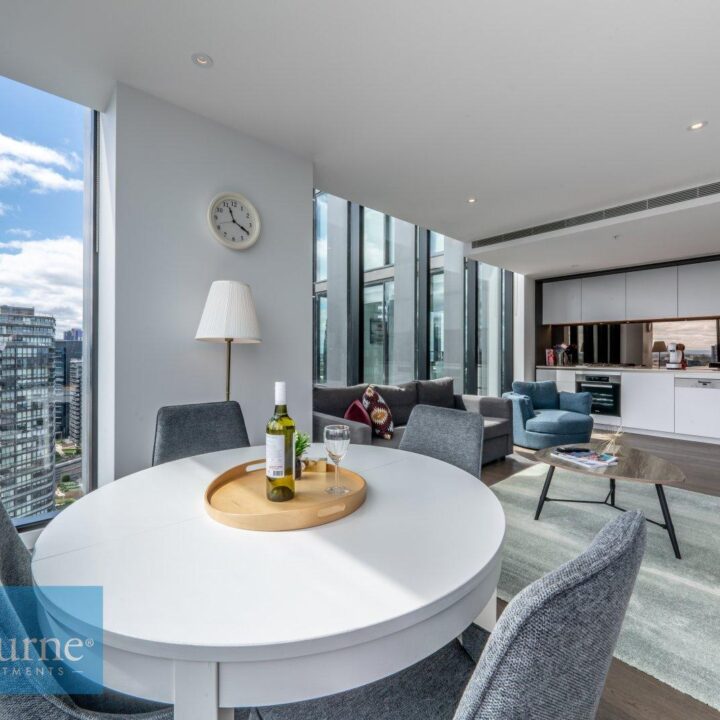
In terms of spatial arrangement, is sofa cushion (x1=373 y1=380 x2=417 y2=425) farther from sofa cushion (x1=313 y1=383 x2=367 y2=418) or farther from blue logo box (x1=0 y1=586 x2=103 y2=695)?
blue logo box (x1=0 y1=586 x2=103 y2=695)

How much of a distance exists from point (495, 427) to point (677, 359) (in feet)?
11.2

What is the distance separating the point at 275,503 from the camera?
109 cm

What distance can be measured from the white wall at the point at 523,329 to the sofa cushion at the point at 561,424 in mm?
1842

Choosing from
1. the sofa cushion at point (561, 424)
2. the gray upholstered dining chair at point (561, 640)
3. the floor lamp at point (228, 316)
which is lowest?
the sofa cushion at point (561, 424)

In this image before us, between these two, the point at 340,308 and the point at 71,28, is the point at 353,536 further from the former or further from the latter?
the point at 340,308

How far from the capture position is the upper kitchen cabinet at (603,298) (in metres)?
6.01

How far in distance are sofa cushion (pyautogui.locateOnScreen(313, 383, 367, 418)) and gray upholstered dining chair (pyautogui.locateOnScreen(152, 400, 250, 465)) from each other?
146cm

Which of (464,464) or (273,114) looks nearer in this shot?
(464,464)

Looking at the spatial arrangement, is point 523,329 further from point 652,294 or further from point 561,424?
point 561,424

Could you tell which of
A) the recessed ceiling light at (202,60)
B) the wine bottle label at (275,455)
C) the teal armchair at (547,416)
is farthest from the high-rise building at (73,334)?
the teal armchair at (547,416)

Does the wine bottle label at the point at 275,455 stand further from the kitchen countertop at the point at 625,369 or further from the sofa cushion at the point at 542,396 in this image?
the kitchen countertop at the point at 625,369

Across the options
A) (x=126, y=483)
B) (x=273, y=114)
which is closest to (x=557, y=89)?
(x=273, y=114)

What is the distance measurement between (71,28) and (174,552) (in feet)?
7.51

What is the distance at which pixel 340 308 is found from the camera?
4.49m
